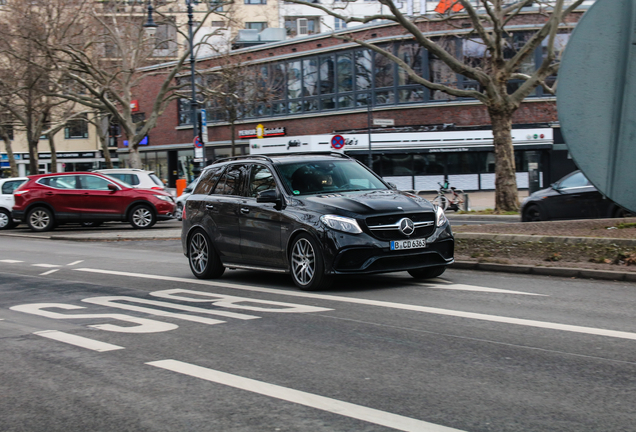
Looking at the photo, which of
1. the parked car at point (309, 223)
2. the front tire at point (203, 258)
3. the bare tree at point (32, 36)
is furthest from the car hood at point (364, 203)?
the bare tree at point (32, 36)

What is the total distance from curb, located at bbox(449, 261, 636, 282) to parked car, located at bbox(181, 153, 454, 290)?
3.67 ft

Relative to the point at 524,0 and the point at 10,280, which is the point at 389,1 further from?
the point at 10,280

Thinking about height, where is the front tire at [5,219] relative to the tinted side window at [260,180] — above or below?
below

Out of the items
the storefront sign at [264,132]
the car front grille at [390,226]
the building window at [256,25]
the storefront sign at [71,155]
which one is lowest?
the car front grille at [390,226]

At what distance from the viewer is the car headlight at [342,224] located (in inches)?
357

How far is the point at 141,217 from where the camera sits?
24.6 metres

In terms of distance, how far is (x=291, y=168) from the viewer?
1041 cm

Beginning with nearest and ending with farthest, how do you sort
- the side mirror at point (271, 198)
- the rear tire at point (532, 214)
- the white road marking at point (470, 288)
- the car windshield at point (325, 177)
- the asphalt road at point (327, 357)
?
the asphalt road at point (327, 357), the white road marking at point (470, 288), the side mirror at point (271, 198), the car windshield at point (325, 177), the rear tire at point (532, 214)

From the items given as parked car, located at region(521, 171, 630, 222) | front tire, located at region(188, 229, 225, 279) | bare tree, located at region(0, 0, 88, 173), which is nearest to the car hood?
front tire, located at region(188, 229, 225, 279)

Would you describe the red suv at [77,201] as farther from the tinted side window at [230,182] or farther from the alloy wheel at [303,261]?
the alloy wheel at [303,261]

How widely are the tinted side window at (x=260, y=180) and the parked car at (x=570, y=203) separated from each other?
9.41 m

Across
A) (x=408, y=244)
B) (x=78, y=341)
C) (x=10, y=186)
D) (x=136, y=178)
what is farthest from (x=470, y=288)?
(x=10, y=186)

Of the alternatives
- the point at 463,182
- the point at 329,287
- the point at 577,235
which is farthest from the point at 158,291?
the point at 463,182

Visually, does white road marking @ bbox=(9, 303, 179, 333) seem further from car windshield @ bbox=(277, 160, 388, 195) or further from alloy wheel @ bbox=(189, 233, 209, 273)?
car windshield @ bbox=(277, 160, 388, 195)
